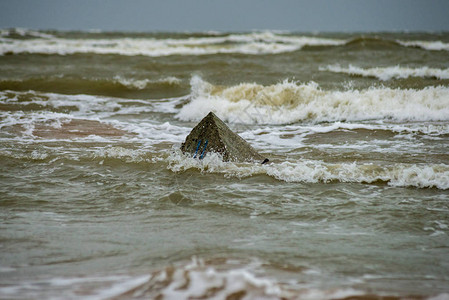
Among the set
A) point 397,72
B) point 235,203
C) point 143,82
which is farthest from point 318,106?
point 143,82

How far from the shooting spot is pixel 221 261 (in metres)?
3.27

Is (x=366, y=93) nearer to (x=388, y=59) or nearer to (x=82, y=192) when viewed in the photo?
Answer: (x=82, y=192)

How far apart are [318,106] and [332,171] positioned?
582 cm

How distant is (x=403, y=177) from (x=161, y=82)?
39.2 ft

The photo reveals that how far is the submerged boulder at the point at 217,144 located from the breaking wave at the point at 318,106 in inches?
173

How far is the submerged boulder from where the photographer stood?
6.34m

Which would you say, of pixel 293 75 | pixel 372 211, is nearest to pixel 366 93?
pixel 293 75

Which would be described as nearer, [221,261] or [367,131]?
[221,261]

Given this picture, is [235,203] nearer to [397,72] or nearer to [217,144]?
[217,144]

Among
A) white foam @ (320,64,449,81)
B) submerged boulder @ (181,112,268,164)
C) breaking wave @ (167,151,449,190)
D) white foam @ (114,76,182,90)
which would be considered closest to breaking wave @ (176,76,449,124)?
white foam @ (114,76,182,90)

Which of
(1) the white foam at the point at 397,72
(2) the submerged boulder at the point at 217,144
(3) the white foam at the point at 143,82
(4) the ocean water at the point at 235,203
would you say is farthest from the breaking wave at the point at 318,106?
(2) the submerged boulder at the point at 217,144

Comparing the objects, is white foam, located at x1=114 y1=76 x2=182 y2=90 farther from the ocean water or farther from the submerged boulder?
the submerged boulder

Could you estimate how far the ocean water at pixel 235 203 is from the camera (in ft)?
9.93

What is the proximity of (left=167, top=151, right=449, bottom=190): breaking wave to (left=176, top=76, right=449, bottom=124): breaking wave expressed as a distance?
15.2 ft
